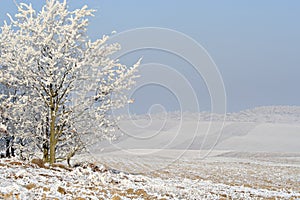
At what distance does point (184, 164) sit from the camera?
5888cm

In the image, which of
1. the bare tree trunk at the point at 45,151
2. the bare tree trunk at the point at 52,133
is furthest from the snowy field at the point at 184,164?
the bare tree trunk at the point at 45,151

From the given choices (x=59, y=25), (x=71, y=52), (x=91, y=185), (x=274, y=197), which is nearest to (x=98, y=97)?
(x=71, y=52)

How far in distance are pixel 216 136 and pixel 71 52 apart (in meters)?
91.0

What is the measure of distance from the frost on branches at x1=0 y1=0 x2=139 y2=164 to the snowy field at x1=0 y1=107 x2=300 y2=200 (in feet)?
7.49

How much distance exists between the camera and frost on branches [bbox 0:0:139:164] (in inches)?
1032

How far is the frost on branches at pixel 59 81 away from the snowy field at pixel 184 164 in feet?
7.49

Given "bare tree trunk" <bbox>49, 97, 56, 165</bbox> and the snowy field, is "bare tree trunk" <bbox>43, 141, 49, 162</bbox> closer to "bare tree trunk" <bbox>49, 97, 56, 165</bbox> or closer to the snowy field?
"bare tree trunk" <bbox>49, 97, 56, 165</bbox>

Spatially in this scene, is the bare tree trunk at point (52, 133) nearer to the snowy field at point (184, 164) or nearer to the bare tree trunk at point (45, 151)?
the bare tree trunk at point (45, 151)

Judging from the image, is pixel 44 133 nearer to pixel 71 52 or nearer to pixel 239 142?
pixel 71 52

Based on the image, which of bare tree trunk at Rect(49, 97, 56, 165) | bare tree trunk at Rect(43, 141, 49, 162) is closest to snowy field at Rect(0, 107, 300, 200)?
bare tree trunk at Rect(49, 97, 56, 165)

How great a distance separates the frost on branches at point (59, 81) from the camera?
86.0 feet

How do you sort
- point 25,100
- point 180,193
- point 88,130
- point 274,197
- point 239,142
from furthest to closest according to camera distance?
point 239,142 → point 88,130 → point 25,100 → point 274,197 → point 180,193

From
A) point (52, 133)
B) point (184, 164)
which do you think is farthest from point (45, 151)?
point (184, 164)

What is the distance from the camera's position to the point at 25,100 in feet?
86.3
